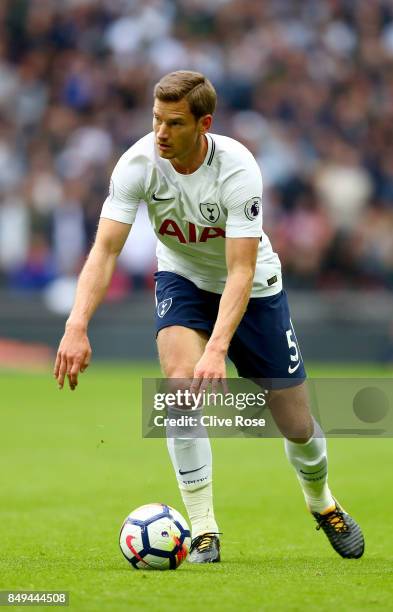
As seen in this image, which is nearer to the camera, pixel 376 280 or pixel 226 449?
pixel 226 449

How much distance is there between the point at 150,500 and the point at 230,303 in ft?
9.18

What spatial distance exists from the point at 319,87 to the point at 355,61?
1.08 meters

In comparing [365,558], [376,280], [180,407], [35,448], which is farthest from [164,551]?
[376,280]

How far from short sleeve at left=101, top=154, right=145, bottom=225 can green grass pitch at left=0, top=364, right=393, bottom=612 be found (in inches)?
39.5

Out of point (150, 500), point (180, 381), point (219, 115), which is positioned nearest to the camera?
point (180, 381)

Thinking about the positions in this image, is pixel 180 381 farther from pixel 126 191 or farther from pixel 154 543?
pixel 126 191

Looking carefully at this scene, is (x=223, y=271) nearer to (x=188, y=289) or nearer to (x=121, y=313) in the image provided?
(x=188, y=289)

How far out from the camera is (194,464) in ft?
20.1

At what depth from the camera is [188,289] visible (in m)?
6.36

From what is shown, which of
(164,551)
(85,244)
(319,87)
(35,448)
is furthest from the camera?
(319,87)

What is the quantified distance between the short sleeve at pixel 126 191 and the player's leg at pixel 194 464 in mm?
613

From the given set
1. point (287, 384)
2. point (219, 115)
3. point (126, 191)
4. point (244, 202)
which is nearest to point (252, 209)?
point (244, 202)

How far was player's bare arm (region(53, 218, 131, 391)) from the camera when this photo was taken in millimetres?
5535

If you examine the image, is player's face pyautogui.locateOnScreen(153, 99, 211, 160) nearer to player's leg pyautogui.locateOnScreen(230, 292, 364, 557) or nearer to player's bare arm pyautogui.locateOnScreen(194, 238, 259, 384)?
player's bare arm pyautogui.locateOnScreen(194, 238, 259, 384)
